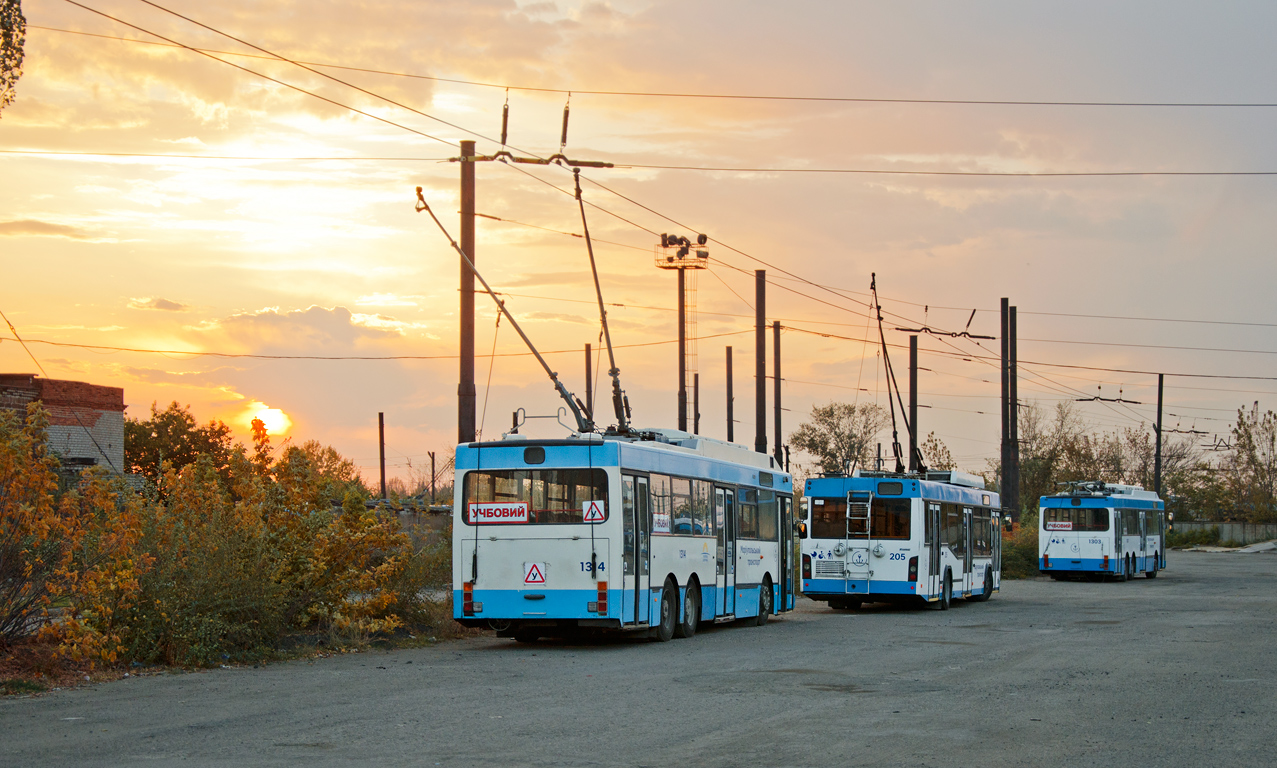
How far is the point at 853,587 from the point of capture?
2836 cm

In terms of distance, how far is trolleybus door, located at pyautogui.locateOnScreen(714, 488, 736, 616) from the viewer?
22.0m

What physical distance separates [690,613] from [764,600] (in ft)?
13.0

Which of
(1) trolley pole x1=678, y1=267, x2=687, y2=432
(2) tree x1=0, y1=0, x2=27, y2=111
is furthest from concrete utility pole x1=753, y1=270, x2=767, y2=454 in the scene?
(2) tree x1=0, y1=0, x2=27, y2=111

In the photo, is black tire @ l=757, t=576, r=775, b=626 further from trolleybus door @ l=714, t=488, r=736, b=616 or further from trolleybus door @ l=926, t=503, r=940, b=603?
trolleybus door @ l=926, t=503, r=940, b=603

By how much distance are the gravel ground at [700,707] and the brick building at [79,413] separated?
84.6ft

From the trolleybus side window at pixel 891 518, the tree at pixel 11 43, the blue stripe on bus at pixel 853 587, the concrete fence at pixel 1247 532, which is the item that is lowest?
the concrete fence at pixel 1247 532

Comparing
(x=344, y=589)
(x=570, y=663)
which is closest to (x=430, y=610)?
(x=344, y=589)

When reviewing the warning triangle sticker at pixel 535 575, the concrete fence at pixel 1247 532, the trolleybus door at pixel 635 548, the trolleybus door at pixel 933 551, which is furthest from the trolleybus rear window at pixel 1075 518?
the concrete fence at pixel 1247 532

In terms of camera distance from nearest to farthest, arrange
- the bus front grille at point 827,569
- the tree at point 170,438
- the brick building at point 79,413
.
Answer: the bus front grille at point 827,569 → the brick building at point 79,413 → the tree at point 170,438

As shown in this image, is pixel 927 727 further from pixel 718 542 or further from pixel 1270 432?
pixel 1270 432

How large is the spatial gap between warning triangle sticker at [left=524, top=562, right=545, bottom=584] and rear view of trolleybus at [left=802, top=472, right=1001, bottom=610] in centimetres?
1185

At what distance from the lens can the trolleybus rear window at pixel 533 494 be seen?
59.2ft

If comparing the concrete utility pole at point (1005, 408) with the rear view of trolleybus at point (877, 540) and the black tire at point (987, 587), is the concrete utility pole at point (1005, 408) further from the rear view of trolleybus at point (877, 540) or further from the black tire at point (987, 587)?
the rear view of trolleybus at point (877, 540)

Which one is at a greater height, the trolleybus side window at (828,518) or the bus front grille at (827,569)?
the trolleybus side window at (828,518)
